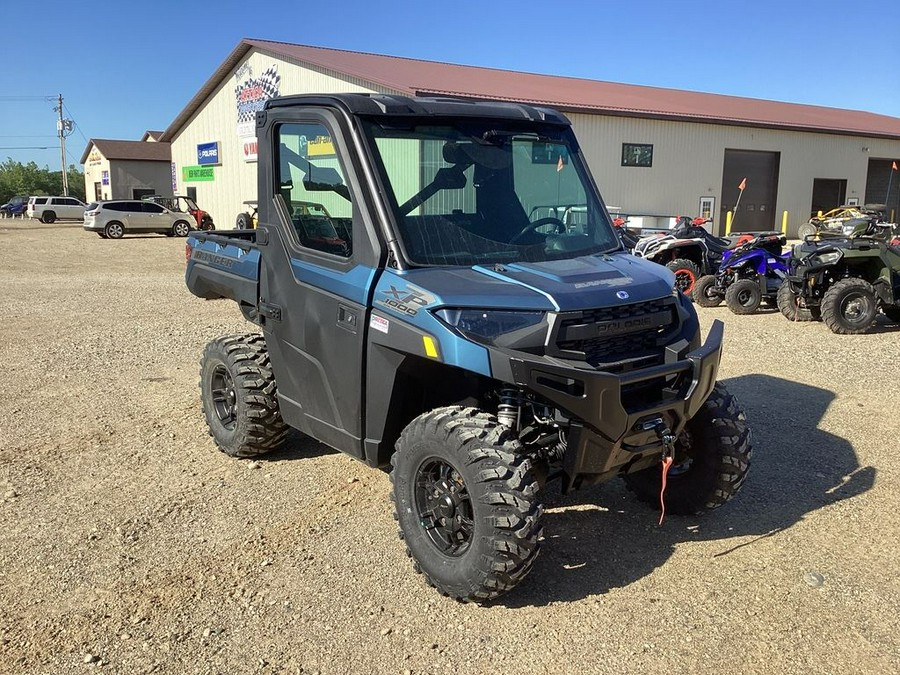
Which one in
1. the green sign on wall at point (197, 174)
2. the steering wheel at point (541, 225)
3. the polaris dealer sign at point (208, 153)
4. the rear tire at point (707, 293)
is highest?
the polaris dealer sign at point (208, 153)

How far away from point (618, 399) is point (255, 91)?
29254 mm

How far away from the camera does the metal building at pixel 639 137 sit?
82.1 feet

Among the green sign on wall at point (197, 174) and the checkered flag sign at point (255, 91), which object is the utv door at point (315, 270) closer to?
the checkered flag sign at point (255, 91)

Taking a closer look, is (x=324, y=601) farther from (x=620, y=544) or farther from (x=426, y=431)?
(x=620, y=544)

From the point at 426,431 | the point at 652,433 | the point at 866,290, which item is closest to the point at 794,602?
the point at 652,433

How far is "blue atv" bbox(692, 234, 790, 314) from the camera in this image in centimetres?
1195

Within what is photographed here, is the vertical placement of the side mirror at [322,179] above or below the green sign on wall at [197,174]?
below

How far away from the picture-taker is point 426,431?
12.0ft

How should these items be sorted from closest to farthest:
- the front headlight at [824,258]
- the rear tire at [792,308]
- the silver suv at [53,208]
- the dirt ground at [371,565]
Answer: the dirt ground at [371,565]
the front headlight at [824,258]
the rear tire at [792,308]
the silver suv at [53,208]

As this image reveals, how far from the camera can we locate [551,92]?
2628 centimetres

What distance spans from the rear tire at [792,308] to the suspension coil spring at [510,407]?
8760mm

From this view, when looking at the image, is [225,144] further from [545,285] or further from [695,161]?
[545,285]

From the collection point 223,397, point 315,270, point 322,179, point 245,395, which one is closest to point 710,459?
point 315,270

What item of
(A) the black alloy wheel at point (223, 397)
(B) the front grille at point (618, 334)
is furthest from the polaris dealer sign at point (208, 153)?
(B) the front grille at point (618, 334)
